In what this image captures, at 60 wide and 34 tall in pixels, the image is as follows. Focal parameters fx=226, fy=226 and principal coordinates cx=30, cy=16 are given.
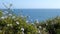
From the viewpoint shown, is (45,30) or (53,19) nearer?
(45,30)

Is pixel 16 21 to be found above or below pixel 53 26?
above

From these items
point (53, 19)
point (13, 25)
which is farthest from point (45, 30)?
point (13, 25)

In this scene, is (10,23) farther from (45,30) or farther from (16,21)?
(45,30)

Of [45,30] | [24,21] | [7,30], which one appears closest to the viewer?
[7,30]

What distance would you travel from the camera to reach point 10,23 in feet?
21.3

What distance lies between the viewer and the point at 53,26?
26.8ft

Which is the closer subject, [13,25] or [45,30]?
[13,25]

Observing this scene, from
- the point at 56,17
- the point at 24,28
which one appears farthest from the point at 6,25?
the point at 56,17

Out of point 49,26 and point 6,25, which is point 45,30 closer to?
point 49,26

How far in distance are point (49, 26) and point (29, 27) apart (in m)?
1.74

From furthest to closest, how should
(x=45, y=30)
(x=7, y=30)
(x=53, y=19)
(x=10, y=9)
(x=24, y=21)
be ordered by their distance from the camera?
(x=53, y=19) < (x=45, y=30) < (x=10, y=9) < (x=24, y=21) < (x=7, y=30)

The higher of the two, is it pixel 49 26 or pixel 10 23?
pixel 10 23

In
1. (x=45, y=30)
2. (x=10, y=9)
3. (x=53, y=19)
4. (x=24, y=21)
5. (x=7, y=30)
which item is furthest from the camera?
(x=53, y=19)

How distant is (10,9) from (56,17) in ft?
7.83
